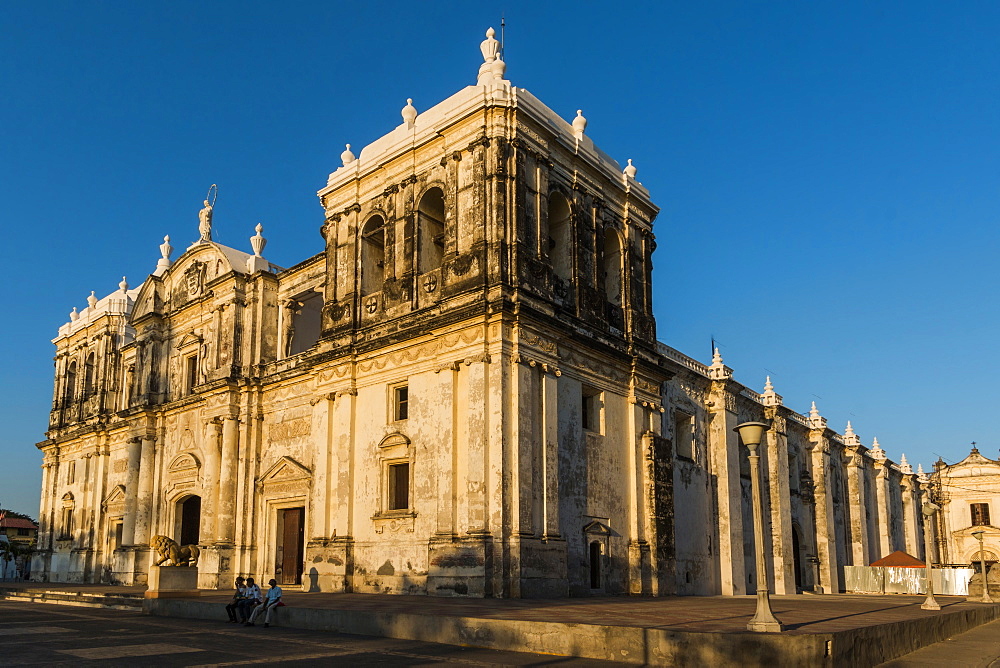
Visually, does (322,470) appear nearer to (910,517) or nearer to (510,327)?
(510,327)

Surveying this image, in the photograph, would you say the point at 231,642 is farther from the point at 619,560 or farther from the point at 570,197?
the point at 570,197

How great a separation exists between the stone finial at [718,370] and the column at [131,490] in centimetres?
2483

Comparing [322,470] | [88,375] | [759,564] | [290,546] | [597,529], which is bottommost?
[290,546]

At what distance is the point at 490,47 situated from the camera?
25.4 m

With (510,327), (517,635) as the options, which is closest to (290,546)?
(510,327)

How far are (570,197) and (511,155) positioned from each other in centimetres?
315

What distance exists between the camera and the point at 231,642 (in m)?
14.3

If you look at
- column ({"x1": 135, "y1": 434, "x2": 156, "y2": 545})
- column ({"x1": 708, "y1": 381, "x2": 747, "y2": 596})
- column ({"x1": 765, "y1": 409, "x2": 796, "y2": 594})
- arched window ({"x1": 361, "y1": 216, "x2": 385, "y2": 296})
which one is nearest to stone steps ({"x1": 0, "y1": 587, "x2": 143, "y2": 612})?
column ({"x1": 135, "y1": 434, "x2": 156, "y2": 545})

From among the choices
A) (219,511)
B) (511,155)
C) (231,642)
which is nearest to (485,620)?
(231,642)

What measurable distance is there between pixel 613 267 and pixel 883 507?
3295 centimetres

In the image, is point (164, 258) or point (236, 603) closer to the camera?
point (236, 603)

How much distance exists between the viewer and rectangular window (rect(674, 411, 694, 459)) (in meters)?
31.3

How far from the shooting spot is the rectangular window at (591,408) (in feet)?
83.8

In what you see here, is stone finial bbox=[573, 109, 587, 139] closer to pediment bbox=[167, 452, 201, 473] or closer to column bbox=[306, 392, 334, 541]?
column bbox=[306, 392, 334, 541]
